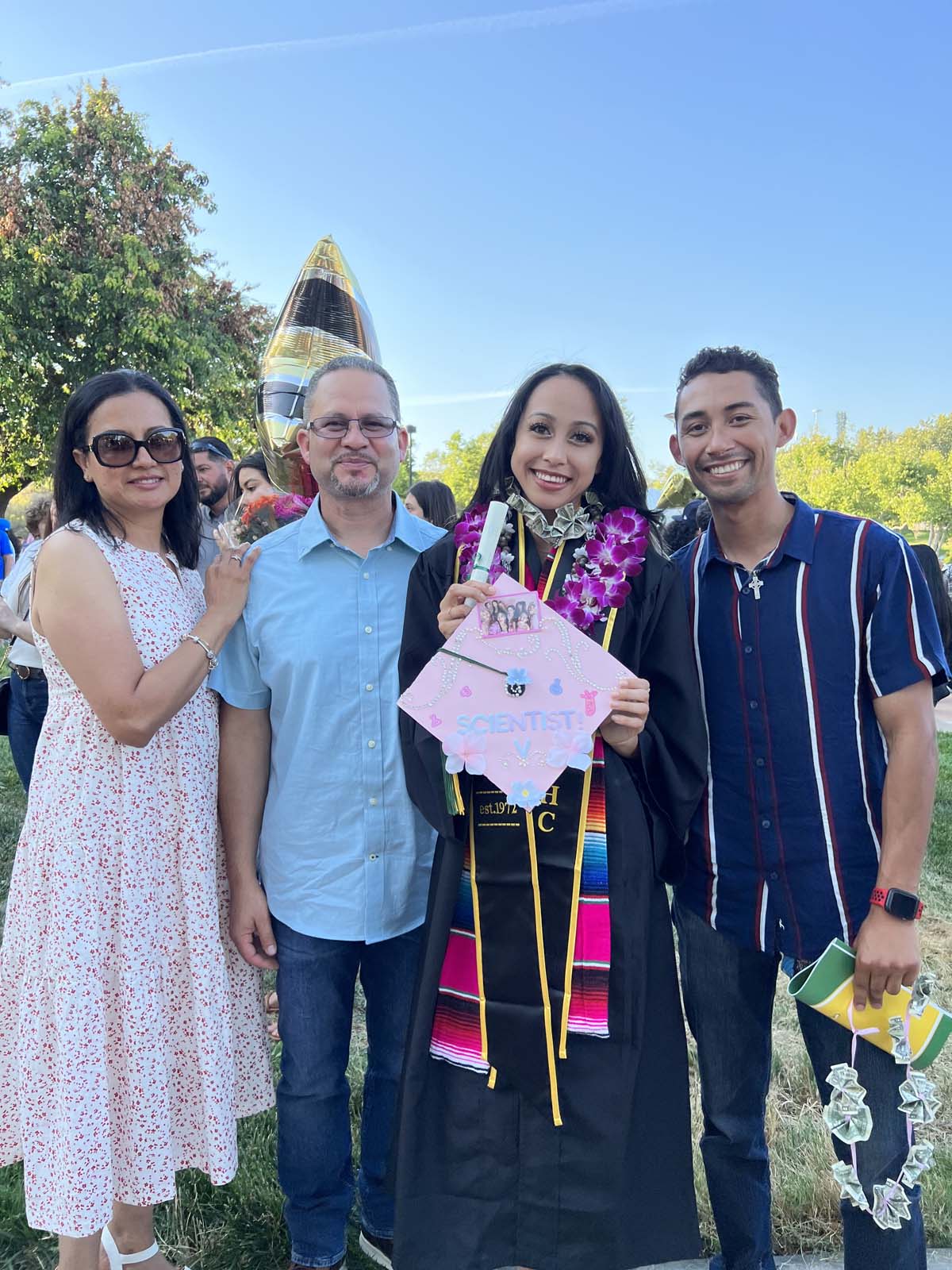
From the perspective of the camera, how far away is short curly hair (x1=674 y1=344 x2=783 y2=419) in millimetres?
2176

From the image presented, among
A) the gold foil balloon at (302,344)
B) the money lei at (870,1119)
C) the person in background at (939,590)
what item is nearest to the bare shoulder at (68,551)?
the gold foil balloon at (302,344)

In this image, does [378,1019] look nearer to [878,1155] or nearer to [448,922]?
[448,922]

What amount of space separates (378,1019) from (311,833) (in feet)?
1.94

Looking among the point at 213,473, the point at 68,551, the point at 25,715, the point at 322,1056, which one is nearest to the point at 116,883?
the point at 322,1056

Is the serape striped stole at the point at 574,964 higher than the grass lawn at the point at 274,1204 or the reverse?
higher

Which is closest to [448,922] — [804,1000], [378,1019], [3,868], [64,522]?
[378,1019]

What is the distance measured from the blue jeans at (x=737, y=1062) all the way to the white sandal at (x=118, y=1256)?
1490 mm

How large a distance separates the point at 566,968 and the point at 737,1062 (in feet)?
2.02

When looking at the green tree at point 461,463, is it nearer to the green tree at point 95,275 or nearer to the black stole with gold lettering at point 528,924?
the green tree at point 95,275

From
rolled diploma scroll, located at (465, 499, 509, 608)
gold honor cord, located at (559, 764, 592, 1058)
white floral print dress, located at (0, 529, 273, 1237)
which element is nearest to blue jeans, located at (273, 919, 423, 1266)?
white floral print dress, located at (0, 529, 273, 1237)

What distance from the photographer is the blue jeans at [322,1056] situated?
2279mm

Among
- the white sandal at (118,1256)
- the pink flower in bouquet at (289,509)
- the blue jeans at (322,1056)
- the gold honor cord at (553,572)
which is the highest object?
the pink flower in bouquet at (289,509)

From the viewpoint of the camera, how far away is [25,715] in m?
5.01

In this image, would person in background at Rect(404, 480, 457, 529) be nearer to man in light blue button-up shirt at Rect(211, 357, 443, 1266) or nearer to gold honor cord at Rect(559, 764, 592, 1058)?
man in light blue button-up shirt at Rect(211, 357, 443, 1266)
